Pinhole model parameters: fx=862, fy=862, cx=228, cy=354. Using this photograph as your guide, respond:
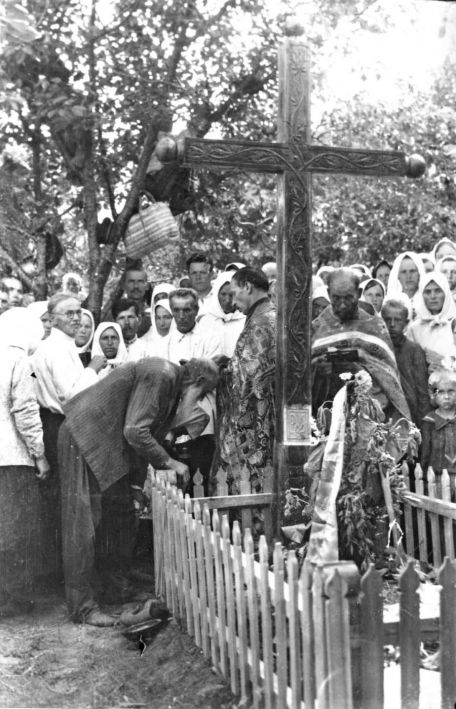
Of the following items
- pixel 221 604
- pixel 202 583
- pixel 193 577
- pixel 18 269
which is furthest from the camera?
pixel 18 269

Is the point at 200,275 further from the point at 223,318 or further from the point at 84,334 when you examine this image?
the point at 84,334

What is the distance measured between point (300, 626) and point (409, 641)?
1.50ft

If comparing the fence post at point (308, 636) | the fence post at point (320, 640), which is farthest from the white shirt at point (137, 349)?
the fence post at point (320, 640)

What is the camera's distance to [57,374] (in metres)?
5.61

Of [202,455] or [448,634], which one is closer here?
[448,634]

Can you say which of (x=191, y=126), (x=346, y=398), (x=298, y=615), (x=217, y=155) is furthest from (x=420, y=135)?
(x=298, y=615)

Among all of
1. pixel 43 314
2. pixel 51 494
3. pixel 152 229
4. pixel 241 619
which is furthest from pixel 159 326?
pixel 241 619

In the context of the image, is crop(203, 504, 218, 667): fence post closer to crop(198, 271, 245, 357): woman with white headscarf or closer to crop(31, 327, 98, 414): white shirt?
crop(31, 327, 98, 414): white shirt

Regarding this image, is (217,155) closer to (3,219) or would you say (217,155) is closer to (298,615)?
(298,615)

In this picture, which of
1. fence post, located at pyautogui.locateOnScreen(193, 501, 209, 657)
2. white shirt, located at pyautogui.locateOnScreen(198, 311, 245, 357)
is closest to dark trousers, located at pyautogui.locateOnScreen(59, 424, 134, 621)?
fence post, located at pyautogui.locateOnScreen(193, 501, 209, 657)

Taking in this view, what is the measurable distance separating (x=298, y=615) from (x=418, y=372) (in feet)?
10.5

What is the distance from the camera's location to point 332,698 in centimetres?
300

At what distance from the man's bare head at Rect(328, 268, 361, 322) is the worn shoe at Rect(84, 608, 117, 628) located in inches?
92.4

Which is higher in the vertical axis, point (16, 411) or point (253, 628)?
point (16, 411)
